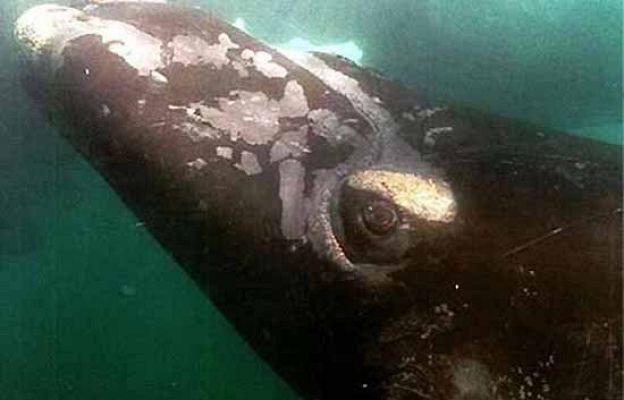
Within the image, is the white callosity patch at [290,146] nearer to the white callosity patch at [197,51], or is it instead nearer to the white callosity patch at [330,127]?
the white callosity patch at [330,127]

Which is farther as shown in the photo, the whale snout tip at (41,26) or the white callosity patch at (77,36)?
the whale snout tip at (41,26)

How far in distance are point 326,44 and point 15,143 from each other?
2697mm

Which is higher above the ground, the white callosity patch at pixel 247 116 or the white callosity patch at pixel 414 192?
the white callosity patch at pixel 414 192

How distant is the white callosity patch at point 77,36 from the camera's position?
2740mm

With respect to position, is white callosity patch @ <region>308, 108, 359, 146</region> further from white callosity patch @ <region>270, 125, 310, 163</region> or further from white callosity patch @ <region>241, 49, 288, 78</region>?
white callosity patch @ <region>241, 49, 288, 78</region>

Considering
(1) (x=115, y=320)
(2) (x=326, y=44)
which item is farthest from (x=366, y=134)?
(1) (x=115, y=320)

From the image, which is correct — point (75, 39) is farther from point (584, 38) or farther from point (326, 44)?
point (584, 38)

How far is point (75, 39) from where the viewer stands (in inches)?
111

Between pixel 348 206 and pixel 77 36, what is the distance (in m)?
1.12

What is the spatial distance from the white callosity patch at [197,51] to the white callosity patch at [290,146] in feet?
1.27

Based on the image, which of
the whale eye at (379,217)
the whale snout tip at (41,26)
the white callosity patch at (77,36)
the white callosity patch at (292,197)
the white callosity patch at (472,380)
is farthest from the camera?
the whale snout tip at (41,26)

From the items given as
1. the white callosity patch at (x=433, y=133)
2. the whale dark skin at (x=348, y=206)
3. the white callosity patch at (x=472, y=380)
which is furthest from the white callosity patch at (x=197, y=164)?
the white callosity patch at (x=472, y=380)

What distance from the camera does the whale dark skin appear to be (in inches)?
89.0

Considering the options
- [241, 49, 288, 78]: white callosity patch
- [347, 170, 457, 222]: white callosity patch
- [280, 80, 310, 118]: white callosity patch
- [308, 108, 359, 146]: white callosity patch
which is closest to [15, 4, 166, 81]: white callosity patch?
[241, 49, 288, 78]: white callosity patch
